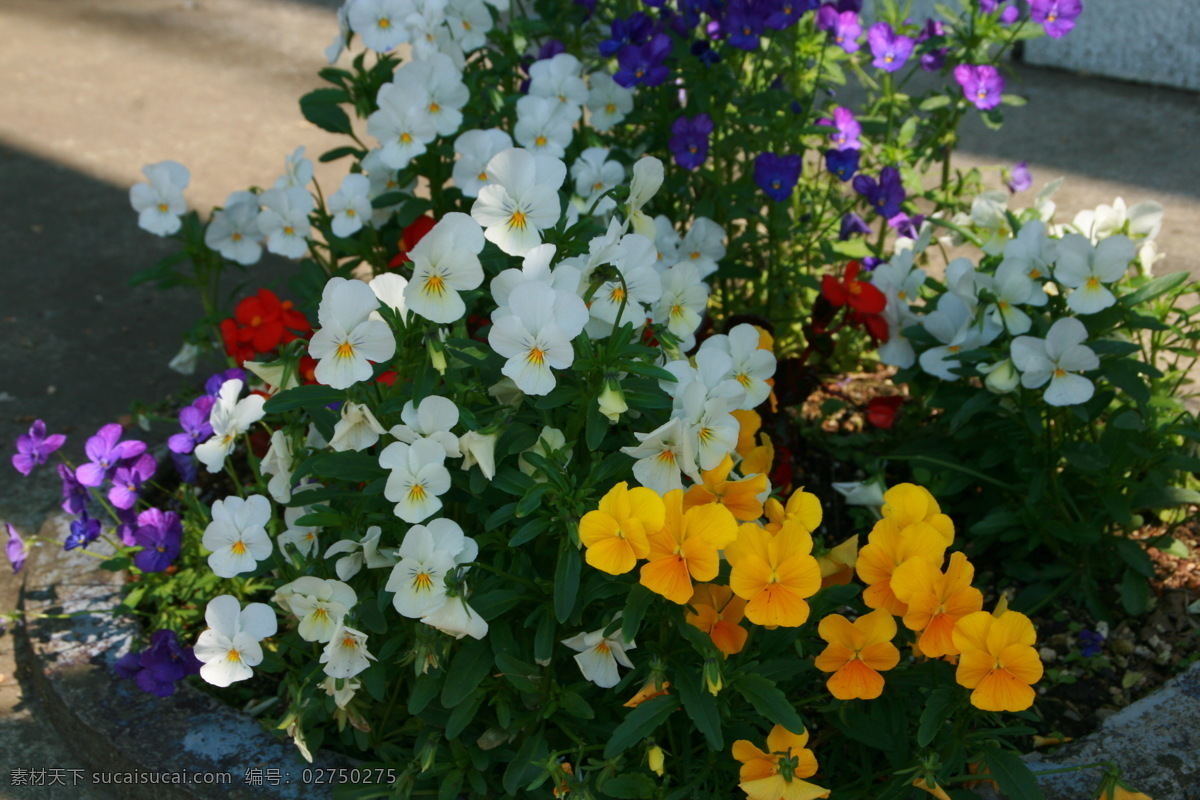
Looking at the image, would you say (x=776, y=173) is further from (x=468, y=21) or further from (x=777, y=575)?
(x=777, y=575)

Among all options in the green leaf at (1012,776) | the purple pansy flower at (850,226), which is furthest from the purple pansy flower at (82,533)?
the purple pansy flower at (850,226)

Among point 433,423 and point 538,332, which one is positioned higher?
point 538,332

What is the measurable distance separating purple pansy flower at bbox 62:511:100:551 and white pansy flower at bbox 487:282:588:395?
1167 millimetres

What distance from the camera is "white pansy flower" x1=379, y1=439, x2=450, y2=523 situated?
161 centimetres

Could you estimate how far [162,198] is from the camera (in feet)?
8.78

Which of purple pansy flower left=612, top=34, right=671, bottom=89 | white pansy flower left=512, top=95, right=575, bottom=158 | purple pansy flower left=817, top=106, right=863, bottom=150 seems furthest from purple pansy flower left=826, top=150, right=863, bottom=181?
white pansy flower left=512, top=95, right=575, bottom=158

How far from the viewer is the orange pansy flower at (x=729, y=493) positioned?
1734 millimetres

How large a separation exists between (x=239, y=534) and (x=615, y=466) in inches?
25.1

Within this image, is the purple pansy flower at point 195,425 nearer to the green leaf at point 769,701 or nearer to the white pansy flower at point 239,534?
Result: the white pansy flower at point 239,534

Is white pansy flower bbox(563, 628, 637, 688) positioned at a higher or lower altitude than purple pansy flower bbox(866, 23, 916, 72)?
lower

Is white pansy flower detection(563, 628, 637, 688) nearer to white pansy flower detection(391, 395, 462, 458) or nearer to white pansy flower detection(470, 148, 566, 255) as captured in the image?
white pansy flower detection(391, 395, 462, 458)

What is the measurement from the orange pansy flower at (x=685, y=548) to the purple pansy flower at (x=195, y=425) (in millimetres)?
1111

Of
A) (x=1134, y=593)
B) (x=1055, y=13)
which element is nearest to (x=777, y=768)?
(x=1134, y=593)

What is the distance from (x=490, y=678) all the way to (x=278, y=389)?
58 centimetres
